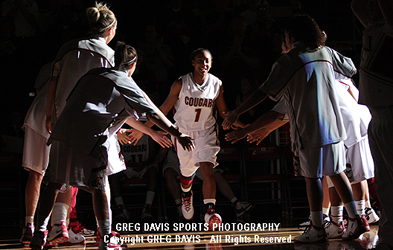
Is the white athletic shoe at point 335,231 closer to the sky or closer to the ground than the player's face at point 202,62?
closer to the ground

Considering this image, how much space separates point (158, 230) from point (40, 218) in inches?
86.4

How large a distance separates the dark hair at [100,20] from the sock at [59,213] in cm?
158

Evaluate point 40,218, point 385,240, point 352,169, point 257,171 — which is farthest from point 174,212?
point 385,240

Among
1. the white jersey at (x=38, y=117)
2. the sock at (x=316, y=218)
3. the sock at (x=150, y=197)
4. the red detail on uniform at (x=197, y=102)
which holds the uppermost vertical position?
the red detail on uniform at (x=197, y=102)

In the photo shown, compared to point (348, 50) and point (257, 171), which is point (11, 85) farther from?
point (348, 50)

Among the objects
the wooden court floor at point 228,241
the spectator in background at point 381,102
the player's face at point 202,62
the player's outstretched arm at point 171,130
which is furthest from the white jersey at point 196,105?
the spectator in background at point 381,102

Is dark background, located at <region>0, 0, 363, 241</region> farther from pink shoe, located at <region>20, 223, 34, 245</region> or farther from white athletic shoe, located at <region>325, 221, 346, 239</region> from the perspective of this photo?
white athletic shoe, located at <region>325, 221, 346, 239</region>

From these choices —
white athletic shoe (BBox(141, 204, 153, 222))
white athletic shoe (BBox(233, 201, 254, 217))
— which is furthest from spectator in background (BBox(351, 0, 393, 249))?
white athletic shoe (BBox(141, 204, 153, 222))

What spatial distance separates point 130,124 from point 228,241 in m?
1.41

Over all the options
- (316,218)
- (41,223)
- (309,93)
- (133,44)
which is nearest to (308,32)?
(309,93)

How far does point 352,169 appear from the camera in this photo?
389cm

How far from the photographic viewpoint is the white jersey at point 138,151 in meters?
6.32

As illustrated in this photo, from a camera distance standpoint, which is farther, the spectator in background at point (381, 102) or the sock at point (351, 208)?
the sock at point (351, 208)

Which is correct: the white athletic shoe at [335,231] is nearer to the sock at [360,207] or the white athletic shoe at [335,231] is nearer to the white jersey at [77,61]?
the sock at [360,207]
